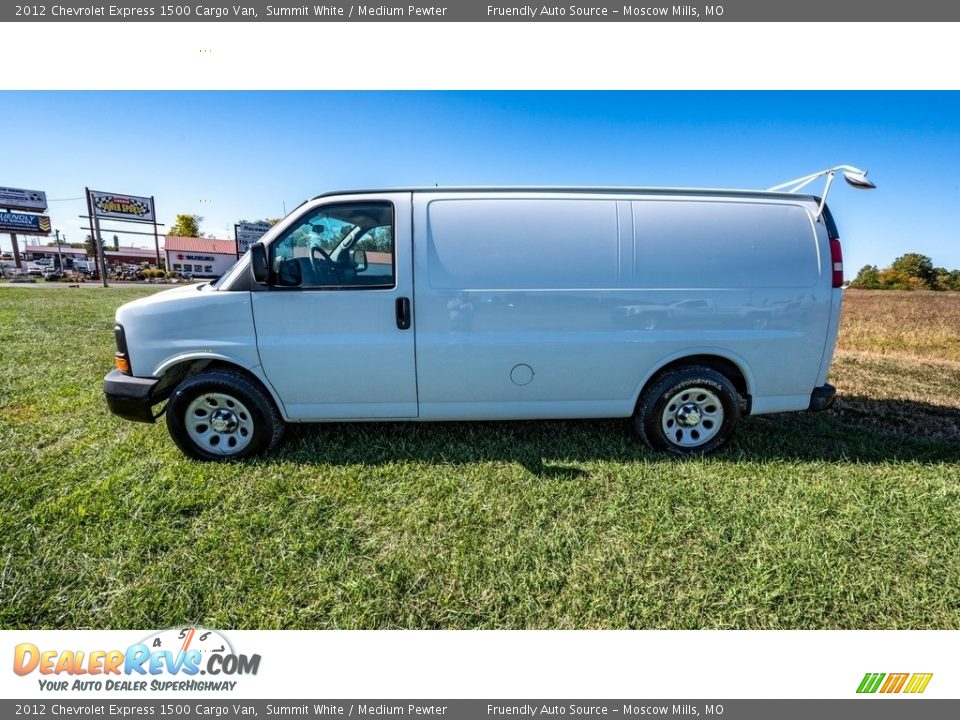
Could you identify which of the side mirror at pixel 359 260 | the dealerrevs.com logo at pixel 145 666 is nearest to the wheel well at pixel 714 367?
the side mirror at pixel 359 260

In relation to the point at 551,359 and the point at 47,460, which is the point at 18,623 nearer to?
the point at 47,460

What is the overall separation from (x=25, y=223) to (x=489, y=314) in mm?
61214

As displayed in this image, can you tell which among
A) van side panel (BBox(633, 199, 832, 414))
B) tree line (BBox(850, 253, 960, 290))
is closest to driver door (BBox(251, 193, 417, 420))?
van side panel (BBox(633, 199, 832, 414))

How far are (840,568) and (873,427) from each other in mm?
2627

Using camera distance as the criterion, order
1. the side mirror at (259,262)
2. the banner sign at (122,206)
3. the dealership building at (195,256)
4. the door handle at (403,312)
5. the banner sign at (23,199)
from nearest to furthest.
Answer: the side mirror at (259,262)
the door handle at (403,312)
the banner sign at (122,206)
the banner sign at (23,199)
the dealership building at (195,256)

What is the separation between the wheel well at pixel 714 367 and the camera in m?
3.64

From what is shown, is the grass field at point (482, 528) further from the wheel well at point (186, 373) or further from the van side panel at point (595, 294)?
the van side panel at point (595, 294)

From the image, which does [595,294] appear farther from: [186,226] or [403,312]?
[186,226]

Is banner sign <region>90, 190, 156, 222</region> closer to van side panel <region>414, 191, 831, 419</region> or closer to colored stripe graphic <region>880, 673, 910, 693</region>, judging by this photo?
van side panel <region>414, 191, 831, 419</region>

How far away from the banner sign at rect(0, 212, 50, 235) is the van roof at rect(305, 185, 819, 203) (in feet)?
195

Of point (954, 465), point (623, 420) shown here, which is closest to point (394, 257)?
point (623, 420)

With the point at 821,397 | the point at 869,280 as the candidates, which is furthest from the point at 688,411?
the point at 869,280

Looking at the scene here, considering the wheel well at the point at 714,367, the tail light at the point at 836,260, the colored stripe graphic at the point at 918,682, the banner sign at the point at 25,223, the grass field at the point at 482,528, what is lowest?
the colored stripe graphic at the point at 918,682

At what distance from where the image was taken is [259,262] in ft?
10.3
